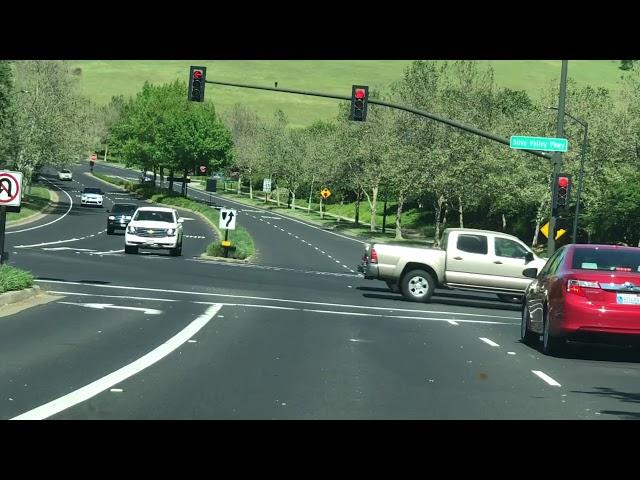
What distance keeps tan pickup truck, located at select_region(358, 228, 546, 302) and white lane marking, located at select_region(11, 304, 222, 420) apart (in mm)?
10432

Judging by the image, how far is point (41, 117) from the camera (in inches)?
3177

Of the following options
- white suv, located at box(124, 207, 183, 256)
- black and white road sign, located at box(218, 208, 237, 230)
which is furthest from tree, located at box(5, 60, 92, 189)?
black and white road sign, located at box(218, 208, 237, 230)

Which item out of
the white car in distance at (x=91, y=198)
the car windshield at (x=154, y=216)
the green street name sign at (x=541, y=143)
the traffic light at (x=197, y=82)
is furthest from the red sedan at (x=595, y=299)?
the white car in distance at (x=91, y=198)

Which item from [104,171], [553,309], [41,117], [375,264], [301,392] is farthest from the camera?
[104,171]

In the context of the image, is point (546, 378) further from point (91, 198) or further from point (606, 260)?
point (91, 198)

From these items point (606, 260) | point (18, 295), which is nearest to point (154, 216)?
point (18, 295)

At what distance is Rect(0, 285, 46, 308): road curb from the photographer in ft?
66.6

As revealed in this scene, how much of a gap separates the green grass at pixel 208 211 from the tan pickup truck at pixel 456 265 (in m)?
17.9

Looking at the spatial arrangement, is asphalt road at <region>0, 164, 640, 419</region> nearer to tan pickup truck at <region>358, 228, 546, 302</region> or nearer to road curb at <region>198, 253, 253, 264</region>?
tan pickup truck at <region>358, 228, 546, 302</region>

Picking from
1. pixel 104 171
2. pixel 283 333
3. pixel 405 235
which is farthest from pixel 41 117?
pixel 104 171
